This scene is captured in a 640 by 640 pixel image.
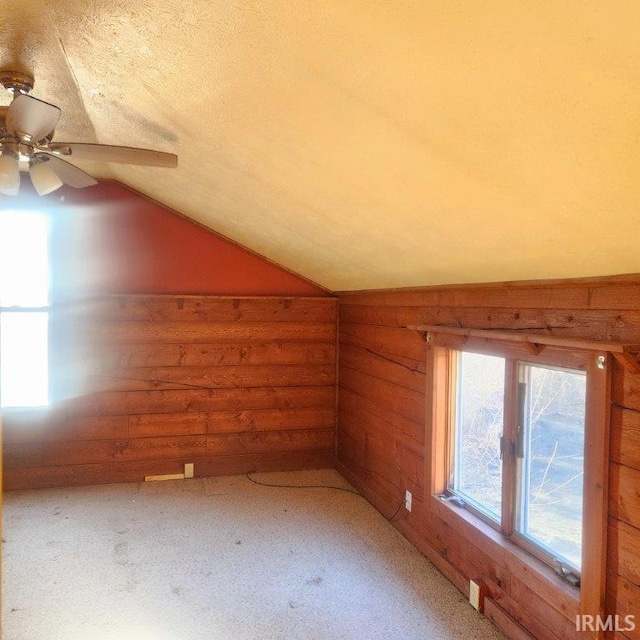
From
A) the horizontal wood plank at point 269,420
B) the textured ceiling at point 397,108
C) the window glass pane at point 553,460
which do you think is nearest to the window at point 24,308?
the horizontal wood plank at point 269,420

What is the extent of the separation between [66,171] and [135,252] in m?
1.99

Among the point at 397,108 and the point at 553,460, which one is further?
the point at 553,460

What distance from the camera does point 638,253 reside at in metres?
1.50

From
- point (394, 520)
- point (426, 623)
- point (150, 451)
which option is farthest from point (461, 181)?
point (150, 451)

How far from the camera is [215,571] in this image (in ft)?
9.66

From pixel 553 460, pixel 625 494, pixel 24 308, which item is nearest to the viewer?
pixel 625 494

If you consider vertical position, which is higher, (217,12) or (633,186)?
(217,12)

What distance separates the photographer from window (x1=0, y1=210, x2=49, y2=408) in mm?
4125

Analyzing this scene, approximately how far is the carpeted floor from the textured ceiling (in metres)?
1.76

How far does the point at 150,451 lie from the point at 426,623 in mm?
2834

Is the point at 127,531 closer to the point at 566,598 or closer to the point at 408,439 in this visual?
the point at 408,439

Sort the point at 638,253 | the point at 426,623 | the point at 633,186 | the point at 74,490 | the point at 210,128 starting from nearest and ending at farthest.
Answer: the point at 633,186
the point at 638,253
the point at 210,128
the point at 426,623
the point at 74,490

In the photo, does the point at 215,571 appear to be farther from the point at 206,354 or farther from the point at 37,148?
the point at 37,148

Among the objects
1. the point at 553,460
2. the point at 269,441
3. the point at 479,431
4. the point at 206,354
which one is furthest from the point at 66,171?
the point at 269,441
